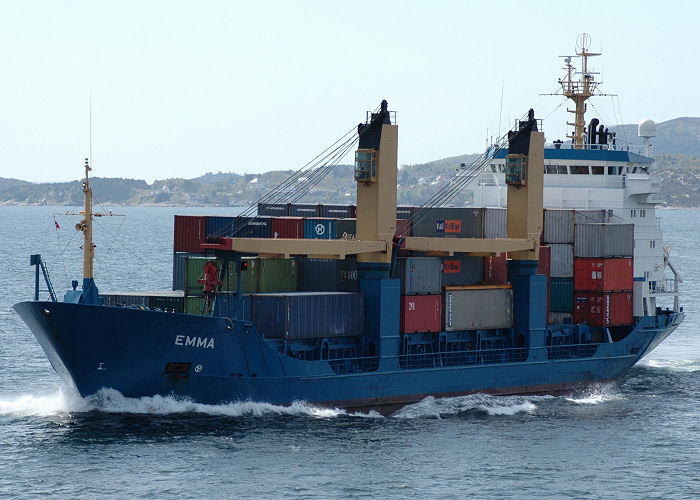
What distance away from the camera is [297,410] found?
4041cm

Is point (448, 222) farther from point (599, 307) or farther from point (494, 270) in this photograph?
point (599, 307)

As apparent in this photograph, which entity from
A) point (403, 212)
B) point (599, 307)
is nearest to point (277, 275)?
point (403, 212)

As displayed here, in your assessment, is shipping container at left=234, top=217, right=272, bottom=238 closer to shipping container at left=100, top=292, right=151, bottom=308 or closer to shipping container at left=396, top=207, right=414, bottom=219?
shipping container at left=100, top=292, right=151, bottom=308

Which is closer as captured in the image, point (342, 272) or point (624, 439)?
point (624, 439)

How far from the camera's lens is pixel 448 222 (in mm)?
46031

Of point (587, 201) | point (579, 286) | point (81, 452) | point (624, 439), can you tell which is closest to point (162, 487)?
point (81, 452)

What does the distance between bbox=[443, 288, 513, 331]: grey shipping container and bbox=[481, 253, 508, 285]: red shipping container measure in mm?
735

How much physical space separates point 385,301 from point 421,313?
2175mm

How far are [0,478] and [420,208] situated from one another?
20.2m

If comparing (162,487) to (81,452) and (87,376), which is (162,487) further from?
(87,376)

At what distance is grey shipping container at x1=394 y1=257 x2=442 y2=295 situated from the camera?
4309 centimetres

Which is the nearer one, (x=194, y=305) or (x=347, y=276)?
(x=194, y=305)

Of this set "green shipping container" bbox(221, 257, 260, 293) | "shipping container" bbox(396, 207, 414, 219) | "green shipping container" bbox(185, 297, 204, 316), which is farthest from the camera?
"shipping container" bbox(396, 207, 414, 219)

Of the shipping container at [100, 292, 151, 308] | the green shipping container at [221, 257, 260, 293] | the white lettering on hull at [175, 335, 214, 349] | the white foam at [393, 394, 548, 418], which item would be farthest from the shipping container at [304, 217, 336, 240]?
the white foam at [393, 394, 548, 418]
